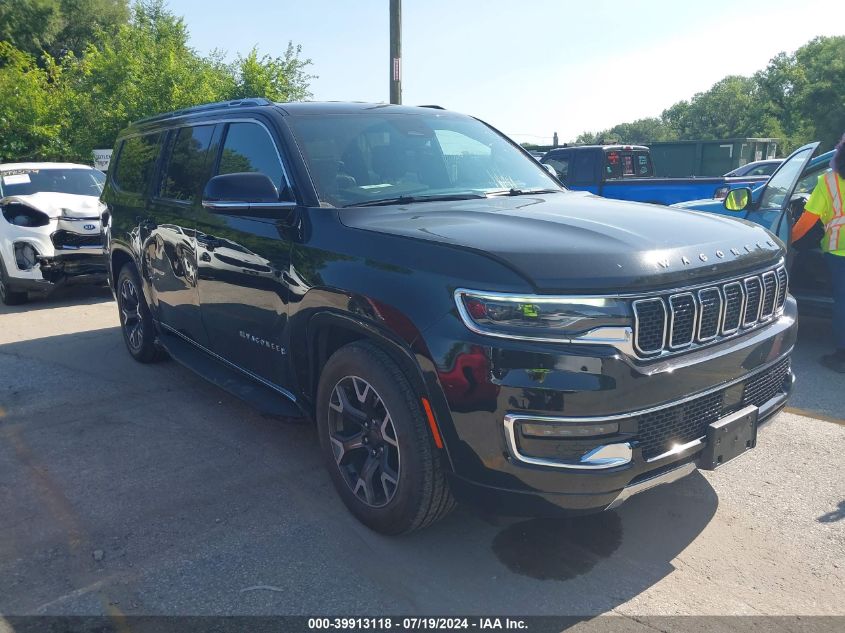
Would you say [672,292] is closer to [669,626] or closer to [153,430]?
[669,626]

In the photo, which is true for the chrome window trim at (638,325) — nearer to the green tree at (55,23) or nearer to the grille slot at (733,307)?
the grille slot at (733,307)

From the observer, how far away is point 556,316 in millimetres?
2533

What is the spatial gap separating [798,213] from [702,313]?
4283 millimetres

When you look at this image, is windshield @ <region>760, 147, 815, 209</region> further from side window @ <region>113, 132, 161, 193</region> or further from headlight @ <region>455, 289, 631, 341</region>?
side window @ <region>113, 132, 161, 193</region>

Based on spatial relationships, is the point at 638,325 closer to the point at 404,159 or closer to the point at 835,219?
the point at 404,159

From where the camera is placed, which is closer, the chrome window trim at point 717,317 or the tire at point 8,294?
the chrome window trim at point 717,317

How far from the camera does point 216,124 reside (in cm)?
442

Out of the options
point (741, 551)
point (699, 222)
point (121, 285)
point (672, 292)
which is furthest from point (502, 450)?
point (121, 285)

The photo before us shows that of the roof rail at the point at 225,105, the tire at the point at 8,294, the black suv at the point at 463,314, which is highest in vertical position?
the roof rail at the point at 225,105

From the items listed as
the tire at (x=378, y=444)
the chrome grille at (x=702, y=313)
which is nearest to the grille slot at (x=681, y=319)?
the chrome grille at (x=702, y=313)

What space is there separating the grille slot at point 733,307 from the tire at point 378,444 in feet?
4.30

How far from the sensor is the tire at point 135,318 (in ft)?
19.1

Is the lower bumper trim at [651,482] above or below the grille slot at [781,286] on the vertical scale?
below

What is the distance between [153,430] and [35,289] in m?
5.22
